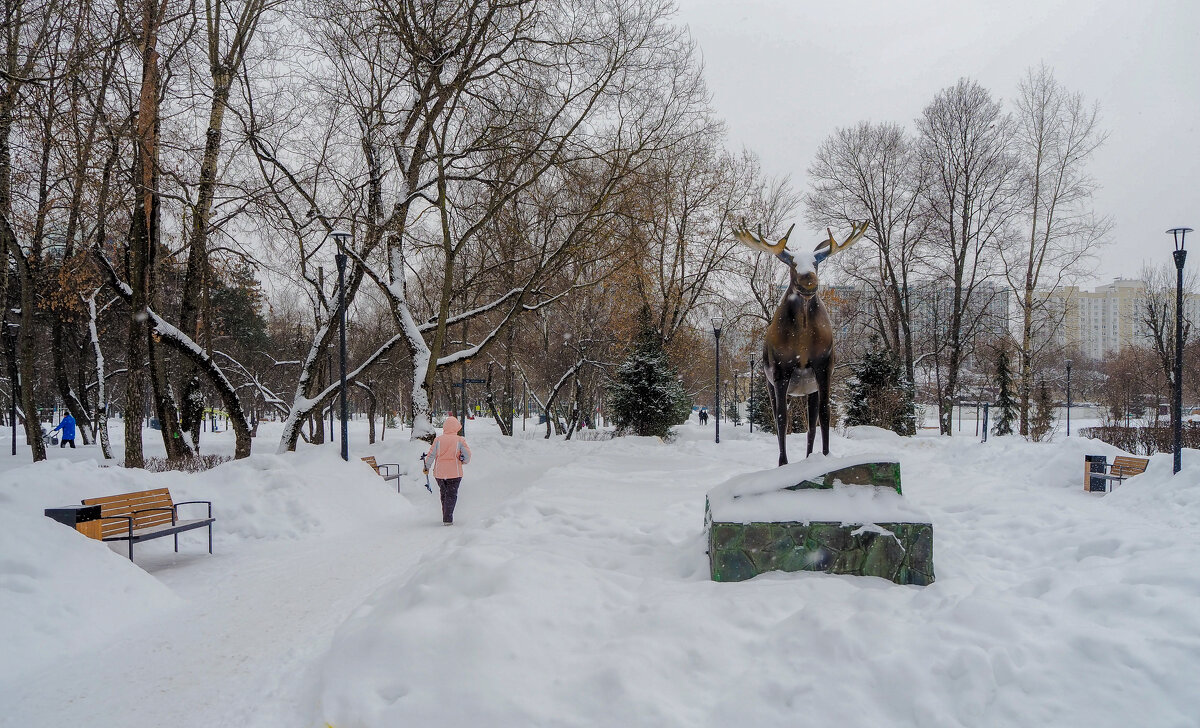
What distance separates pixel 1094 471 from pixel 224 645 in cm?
1421

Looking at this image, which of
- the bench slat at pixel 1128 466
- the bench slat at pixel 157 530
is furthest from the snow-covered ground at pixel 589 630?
the bench slat at pixel 1128 466

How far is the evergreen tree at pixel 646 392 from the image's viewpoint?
25.0 metres

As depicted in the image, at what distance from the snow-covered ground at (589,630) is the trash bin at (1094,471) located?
4.01 meters

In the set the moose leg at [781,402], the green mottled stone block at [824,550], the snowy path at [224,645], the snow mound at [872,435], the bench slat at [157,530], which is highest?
the moose leg at [781,402]

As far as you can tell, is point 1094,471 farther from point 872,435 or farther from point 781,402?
point 872,435

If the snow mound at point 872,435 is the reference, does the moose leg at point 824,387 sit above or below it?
above

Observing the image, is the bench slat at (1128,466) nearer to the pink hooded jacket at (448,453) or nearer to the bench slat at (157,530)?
the pink hooded jacket at (448,453)

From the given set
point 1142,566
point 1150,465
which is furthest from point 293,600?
point 1150,465

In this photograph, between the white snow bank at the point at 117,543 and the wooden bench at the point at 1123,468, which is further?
the wooden bench at the point at 1123,468

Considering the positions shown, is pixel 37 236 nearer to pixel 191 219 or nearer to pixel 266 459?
pixel 191 219

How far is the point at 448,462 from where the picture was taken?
33.2ft

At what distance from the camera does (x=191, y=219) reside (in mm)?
15984

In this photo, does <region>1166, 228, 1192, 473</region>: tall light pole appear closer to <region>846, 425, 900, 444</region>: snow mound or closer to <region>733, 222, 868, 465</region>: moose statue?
<region>733, 222, 868, 465</region>: moose statue

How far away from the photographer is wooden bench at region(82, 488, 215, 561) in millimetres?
7121
